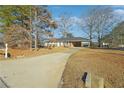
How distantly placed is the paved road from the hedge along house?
22 cm

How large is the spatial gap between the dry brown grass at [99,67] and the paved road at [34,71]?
301mm

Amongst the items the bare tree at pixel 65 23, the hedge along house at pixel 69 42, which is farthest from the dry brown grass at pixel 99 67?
the bare tree at pixel 65 23

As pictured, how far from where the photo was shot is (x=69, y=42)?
940 cm

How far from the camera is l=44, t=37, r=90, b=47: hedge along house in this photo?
9.00m

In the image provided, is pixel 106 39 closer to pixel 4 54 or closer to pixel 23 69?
pixel 23 69

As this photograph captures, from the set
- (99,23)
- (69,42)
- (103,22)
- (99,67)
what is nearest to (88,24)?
(99,23)

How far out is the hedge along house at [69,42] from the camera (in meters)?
9.00

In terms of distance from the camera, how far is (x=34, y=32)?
30.1 ft

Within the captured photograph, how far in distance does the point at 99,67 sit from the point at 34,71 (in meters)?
1.89

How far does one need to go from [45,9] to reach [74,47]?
1.76m

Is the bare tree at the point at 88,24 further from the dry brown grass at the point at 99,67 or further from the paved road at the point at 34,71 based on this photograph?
the paved road at the point at 34,71

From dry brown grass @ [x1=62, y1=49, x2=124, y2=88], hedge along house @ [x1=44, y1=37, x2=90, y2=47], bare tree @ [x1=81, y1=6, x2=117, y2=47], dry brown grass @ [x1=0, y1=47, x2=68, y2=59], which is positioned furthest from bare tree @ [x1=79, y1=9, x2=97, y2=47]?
dry brown grass @ [x1=0, y1=47, x2=68, y2=59]

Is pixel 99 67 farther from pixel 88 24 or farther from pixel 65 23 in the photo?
pixel 65 23
